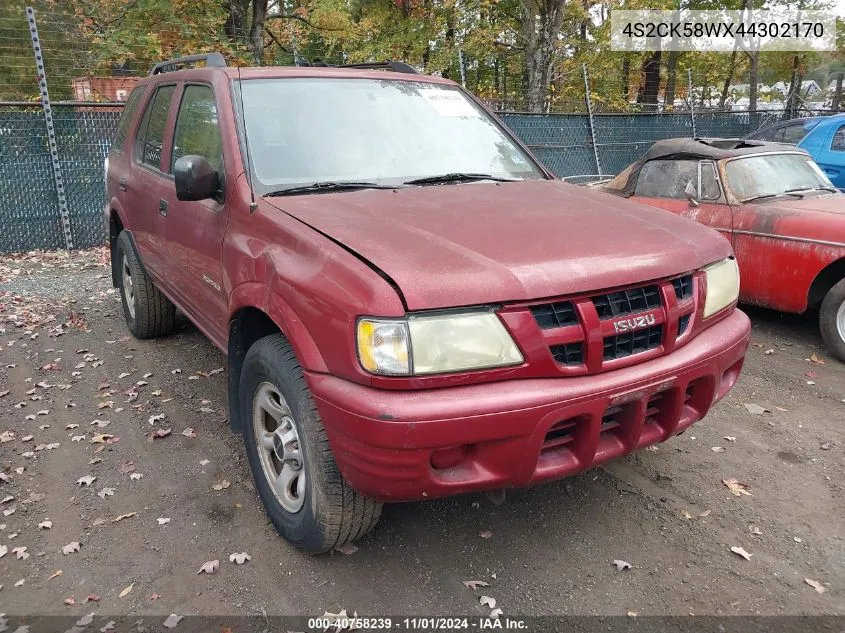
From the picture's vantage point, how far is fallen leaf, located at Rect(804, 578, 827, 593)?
269 centimetres

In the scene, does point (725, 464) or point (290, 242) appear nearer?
point (290, 242)

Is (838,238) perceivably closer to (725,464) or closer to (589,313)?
(725,464)

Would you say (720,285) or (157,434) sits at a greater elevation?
(720,285)

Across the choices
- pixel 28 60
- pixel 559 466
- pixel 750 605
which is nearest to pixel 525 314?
pixel 559 466

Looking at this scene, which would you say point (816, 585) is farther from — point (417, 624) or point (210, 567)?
point (210, 567)

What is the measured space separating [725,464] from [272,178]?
9.44ft

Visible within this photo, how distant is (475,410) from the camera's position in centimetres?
222

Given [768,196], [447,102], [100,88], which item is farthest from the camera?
[100,88]

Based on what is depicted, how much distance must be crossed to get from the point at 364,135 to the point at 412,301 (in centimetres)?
159

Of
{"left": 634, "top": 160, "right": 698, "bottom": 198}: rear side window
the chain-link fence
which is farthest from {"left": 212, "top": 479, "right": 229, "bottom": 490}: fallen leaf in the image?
the chain-link fence

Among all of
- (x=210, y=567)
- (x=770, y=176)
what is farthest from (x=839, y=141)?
(x=210, y=567)

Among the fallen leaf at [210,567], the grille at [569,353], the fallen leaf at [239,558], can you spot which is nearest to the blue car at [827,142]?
the grille at [569,353]

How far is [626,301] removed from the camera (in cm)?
251

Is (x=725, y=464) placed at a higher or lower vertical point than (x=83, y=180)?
lower
